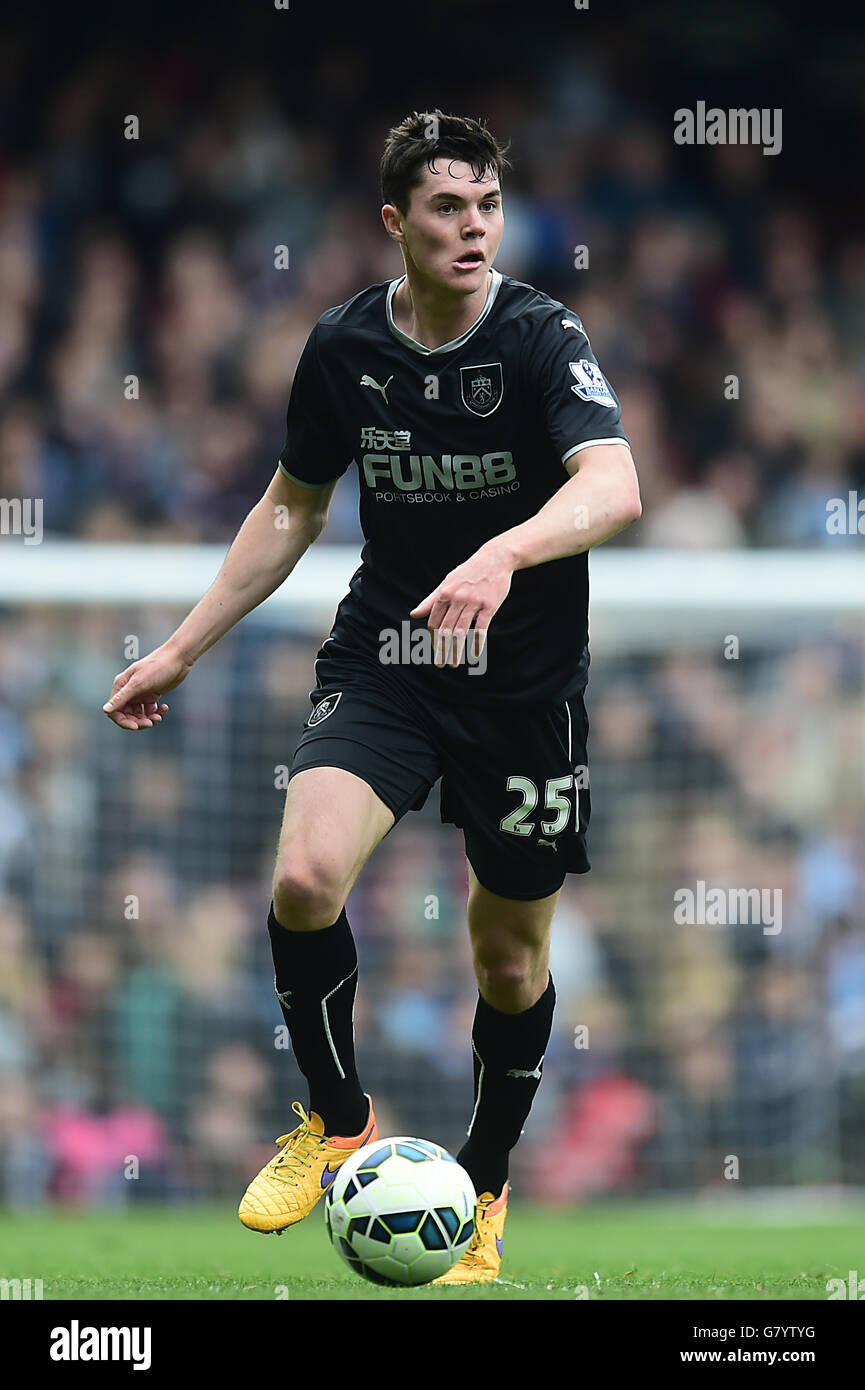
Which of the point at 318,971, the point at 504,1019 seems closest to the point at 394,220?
the point at 318,971

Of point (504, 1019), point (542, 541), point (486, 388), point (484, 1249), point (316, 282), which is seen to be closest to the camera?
point (542, 541)

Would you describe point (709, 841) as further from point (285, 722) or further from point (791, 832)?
point (285, 722)

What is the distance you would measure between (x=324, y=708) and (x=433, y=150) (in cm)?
142

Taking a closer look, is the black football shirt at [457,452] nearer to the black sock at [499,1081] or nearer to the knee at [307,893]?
the knee at [307,893]

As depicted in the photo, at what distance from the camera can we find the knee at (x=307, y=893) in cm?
456

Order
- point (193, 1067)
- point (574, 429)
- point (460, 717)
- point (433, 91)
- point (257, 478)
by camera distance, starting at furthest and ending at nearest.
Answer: point (433, 91), point (257, 478), point (193, 1067), point (460, 717), point (574, 429)

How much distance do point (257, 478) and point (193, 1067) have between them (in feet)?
11.2

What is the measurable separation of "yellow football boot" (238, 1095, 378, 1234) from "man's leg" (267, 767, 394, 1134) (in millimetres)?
40

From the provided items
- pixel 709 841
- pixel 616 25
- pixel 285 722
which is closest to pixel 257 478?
pixel 285 722

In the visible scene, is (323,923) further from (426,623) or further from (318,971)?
(426,623)

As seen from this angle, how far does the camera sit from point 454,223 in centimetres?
473

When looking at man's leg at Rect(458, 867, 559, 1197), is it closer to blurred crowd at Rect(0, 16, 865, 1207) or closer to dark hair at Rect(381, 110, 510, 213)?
dark hair at Rect(381, 110, 510, 213)

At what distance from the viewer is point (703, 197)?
12602 millimetres

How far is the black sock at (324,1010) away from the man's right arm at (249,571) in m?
0.70
